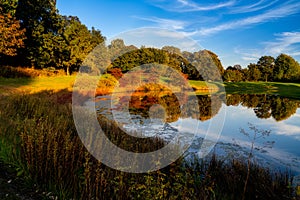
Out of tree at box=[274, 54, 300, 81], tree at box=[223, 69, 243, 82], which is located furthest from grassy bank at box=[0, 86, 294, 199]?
tree at box=[274, 54, 300, 81]

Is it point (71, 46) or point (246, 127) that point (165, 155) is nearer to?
point (246, 127)

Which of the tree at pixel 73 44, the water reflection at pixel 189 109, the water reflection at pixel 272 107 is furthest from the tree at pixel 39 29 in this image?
the water reflection at pixel 272 107

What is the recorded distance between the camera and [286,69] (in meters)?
72.1

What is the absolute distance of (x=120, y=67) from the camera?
1282 inches

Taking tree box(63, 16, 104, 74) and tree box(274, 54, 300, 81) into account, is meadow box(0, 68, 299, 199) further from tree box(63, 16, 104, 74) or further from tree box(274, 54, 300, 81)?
tree box(274, 54, 300, 81)

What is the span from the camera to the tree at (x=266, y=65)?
246 ft

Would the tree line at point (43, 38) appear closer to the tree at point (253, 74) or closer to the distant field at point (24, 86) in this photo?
the distant field at point (24, 86)

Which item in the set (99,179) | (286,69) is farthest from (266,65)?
(99,179)

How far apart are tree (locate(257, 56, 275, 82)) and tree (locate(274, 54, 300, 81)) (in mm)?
2070

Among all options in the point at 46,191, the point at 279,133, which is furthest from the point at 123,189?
the point at 279,133

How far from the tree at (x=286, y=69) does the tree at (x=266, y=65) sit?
6.79 feet

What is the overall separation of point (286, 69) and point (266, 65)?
21.2 feet

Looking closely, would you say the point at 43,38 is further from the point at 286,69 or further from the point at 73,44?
the point at 286,69

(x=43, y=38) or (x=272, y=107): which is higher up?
(x=43, y=38)
